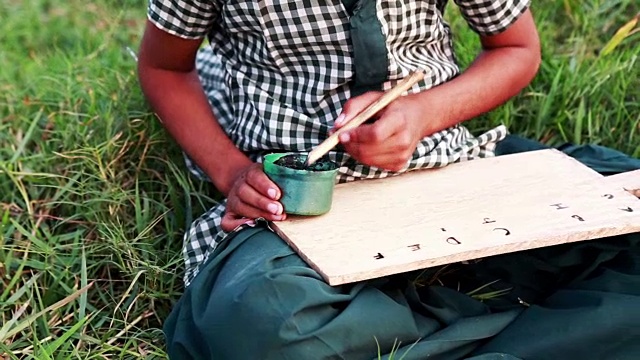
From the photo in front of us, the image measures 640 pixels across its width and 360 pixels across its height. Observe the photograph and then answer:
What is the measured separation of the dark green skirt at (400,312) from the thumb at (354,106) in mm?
202

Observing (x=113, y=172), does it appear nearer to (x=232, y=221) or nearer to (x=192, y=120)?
(x=192, y=120)

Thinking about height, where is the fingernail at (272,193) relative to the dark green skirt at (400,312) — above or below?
above

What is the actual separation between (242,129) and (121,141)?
15.5 inches

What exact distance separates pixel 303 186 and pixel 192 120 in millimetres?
400

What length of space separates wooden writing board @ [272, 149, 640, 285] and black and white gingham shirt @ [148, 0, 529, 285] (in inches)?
2.9

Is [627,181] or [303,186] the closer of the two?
[303,186]

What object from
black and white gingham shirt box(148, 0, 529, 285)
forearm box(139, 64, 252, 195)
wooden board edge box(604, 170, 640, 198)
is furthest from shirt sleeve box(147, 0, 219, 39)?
wooden board edge box(604, 170, 640, 198)

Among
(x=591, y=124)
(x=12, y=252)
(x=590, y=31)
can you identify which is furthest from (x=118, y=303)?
(x=590, y=31)

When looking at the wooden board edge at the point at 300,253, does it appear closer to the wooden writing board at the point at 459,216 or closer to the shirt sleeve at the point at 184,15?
the wooden writing board at the point at 459,216

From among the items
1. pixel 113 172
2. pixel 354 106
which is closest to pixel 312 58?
pixel 354 106

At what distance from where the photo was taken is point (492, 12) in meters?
1.79

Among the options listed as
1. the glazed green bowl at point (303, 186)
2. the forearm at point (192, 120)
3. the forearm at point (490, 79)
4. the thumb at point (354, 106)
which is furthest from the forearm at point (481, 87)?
the forearm at point (192, 120)

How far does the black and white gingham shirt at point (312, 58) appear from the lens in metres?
1.69

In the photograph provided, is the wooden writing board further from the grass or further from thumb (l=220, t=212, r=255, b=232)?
the grass
